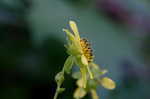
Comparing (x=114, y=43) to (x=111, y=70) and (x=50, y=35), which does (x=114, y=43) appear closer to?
(x=111, y=70)

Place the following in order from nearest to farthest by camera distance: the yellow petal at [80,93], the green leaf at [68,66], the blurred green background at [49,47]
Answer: the green leaf at [68,66]
the yellow petal at [80,93]
the blurred green background at [49,47]

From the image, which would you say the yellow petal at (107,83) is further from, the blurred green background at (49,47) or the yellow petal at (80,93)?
the blurred green background at (49,47)

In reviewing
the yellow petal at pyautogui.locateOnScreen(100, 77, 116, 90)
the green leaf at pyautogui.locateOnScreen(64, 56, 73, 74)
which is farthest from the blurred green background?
the green leaf at pyautogui.locateOnScreen(64, 56, 73, 74)

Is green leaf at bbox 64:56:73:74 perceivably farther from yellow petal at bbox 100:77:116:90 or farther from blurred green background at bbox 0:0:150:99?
blurred green background at bbox 0:0:150:99

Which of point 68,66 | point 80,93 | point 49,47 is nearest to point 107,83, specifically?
point 80,93

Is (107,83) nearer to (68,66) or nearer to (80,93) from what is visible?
(80,93)

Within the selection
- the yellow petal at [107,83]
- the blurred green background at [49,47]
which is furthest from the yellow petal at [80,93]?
the blurred green background at [49,47]

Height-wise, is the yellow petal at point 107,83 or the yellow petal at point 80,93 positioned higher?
the yellow petal at point 107,83

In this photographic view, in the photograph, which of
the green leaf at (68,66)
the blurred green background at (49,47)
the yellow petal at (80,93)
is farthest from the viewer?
the blurred green background at (49,47)

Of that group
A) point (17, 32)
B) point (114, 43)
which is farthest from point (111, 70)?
point (17, 32)
